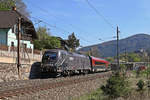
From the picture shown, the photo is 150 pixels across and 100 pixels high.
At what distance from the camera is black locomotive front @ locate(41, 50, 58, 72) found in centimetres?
2758

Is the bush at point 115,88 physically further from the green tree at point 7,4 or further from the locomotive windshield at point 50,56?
the green tree at point 7,4

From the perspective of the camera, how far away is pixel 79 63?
117ft

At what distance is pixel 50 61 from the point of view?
28.2 metres

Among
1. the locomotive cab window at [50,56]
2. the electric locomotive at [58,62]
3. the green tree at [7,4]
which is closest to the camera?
the electric locomotive at [58,62]

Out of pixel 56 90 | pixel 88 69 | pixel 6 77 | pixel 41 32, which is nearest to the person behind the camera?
pixel 56 90

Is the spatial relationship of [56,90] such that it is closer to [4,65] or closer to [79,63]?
[4,65]

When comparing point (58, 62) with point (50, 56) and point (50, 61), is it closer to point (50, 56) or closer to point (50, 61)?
point (50, 61)

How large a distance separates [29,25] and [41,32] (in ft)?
102

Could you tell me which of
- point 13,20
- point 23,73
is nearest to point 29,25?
point 13,20

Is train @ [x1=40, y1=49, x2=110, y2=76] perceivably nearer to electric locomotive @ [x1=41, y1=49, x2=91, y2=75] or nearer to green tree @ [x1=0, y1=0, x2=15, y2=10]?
electric locomotive @ [x1=41, y1=49, x2=91, y2=75]

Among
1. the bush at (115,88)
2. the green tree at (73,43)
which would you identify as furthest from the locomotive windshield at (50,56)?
the green tree at (73,43)

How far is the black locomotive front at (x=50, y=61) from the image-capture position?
27577mm

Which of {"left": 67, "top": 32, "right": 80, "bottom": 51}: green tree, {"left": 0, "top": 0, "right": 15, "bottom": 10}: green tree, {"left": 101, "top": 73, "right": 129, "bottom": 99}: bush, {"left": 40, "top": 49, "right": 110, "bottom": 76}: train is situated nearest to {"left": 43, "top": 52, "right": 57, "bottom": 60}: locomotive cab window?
{"left": 40, "top": 49, "right": 110, "bottom": 76}: train

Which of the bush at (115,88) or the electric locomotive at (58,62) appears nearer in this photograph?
the bush at (115,88)
